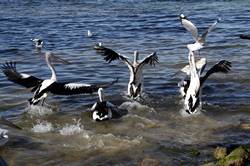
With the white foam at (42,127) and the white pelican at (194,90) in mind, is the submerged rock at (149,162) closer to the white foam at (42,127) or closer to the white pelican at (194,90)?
the white foam at (42,127)

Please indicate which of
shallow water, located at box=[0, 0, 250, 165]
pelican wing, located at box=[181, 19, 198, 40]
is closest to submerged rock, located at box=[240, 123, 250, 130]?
shallow water, located at box=[0, 0, 250, 165]

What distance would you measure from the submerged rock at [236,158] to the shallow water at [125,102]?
19.5 inches

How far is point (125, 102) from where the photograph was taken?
11.2 metres

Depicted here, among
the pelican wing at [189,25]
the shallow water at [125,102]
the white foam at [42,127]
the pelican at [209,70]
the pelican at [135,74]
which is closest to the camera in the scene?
the shallow water at [125,102]

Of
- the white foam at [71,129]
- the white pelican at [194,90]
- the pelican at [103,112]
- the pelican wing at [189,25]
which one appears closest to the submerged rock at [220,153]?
the white pelican at [194,90]

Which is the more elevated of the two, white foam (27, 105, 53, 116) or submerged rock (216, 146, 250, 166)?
submerged rock (216, 146, 250, 166)

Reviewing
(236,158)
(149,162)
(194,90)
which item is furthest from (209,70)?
(236,158)

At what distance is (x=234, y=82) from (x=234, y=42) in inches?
226

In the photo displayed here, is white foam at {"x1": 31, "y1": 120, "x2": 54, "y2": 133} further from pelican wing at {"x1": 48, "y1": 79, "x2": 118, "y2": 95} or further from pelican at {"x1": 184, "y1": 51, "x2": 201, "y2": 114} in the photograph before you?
pelican at {"x1": 184, "y1": 51, "x2": 201, "y2": 114}

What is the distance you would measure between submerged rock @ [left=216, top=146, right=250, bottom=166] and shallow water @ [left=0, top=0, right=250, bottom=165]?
1.63 ft

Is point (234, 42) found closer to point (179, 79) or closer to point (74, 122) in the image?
point (179, 79)

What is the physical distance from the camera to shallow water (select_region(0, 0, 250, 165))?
8406 mm

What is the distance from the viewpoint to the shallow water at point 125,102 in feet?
27.6

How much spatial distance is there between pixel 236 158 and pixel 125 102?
4259 millimetres
